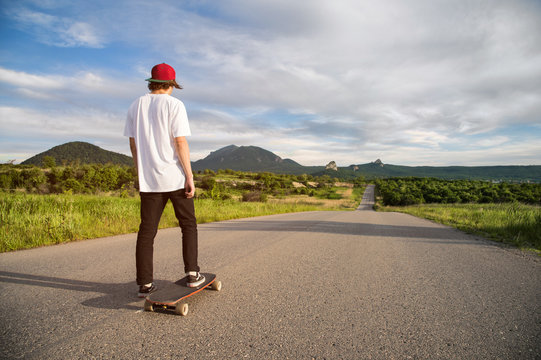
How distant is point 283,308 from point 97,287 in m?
2.19

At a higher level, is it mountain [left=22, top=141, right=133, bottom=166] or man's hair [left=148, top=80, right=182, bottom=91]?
mountain [left=22, top=141, right=133, bottom=166]

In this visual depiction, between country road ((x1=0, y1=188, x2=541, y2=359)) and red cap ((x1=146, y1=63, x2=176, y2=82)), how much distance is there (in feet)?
7.69

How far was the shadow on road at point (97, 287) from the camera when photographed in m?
2.71

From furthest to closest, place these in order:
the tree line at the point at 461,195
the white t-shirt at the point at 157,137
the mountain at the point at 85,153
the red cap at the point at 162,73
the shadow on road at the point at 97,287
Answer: the tree line at the point at 461,195
the mountain at the point at 85,153
the red cap at the point at 162,73
the white t-shirt at the point at 157,137
the shadow on road at the point at 97,287

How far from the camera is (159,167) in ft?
9.20

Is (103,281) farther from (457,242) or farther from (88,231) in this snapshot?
(457,242)

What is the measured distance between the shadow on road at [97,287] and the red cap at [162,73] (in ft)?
7.62

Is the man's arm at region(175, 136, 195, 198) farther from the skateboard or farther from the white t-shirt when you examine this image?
the skateboard

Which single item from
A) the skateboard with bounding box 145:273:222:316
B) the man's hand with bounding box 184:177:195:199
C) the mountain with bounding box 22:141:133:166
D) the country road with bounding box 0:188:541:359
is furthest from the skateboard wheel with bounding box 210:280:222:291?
the mountain with bounding box 22:141:133:166

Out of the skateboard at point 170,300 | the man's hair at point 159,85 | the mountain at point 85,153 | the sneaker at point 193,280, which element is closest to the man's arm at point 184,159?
the man's hair at point 159,85

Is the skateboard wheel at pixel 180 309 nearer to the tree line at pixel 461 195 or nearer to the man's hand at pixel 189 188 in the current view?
the man's hand at pixel 189 188

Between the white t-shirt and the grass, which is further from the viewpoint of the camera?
the grass

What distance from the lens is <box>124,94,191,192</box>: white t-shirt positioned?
281 cm

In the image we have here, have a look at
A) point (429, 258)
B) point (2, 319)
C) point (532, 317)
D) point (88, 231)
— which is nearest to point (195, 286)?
point (2, 319)
